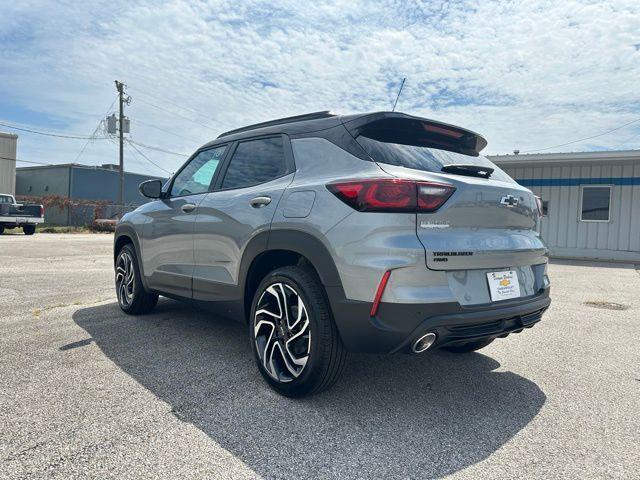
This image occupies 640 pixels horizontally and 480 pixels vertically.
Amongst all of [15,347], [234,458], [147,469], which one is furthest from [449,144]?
[15,347]

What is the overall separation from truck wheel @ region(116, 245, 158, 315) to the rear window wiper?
3358 mm

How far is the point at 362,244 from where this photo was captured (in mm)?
2475

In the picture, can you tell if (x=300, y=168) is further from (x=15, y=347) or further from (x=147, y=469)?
(x=15, y=347)

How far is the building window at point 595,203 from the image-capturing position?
14.3m

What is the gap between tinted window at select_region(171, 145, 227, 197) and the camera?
3.96 metres

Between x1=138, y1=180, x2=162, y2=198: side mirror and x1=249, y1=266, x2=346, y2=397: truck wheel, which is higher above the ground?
x1=138, y1=180, x2=162, y2=198: side mirror

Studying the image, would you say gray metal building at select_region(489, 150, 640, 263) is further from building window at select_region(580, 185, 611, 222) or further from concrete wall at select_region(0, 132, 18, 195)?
concrete wall at select_region(0, 132, 18, 195)

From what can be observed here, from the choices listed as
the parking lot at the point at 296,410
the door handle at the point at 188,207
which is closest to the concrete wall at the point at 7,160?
the parking lot at the point at 296,410

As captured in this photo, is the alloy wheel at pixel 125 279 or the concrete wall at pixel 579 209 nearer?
the alloy wheel at pixel 125 279

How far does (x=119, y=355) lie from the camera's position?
364 centimetres

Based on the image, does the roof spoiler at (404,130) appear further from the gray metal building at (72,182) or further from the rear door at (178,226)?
the gray metal building at (72,182)

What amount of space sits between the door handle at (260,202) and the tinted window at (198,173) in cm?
83

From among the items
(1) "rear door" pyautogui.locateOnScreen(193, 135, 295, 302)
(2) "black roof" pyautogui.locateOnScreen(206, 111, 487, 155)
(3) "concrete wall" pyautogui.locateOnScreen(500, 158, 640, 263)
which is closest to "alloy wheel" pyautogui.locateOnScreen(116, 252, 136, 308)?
(1) "rear door" pyautogui.locateOnScreen(193, 135, 295, 302)

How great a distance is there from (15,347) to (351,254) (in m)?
3.00
